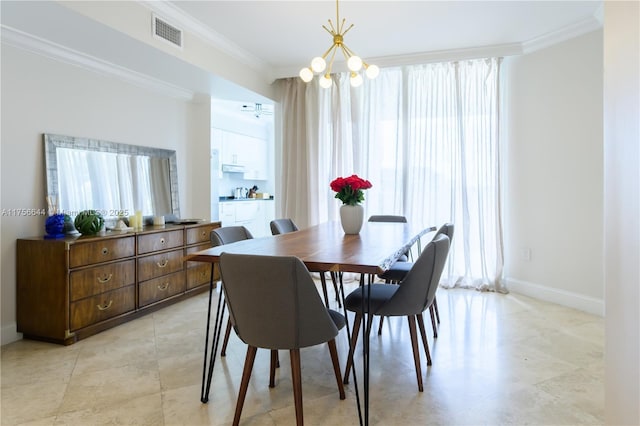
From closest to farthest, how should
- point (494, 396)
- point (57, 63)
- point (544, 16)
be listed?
point (494, 396) → point (57, 63) → point (544, 16)

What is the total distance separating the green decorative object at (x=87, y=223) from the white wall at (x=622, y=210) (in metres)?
3.39

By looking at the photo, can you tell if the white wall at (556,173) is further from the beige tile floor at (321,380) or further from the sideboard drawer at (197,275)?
the sideboard drawer at (197,275)

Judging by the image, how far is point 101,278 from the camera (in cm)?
305

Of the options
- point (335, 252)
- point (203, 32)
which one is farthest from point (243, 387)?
point (203, 32)

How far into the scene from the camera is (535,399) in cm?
202

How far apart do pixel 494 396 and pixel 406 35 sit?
3.26m

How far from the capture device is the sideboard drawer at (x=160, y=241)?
11.3 ft

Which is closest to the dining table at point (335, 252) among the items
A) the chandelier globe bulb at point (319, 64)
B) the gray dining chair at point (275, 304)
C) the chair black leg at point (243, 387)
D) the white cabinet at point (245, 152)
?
the gray dining chair at point (275, 304)

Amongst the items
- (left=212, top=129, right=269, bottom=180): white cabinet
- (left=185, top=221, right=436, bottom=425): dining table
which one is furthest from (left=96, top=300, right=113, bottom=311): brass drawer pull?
(left=212, top=129, right=269, bottom=180): white cabinet

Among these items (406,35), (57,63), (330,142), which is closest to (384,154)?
(330,142)

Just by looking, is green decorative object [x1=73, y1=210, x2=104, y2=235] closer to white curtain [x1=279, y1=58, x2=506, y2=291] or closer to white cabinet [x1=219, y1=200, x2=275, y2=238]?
white curtain [x1=279, y1=58, x2=506, y2=291]

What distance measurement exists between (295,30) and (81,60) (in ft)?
6.34

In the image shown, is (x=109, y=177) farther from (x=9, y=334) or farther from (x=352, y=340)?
(x=352, y=340)

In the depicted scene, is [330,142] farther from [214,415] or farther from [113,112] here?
[214,415]
